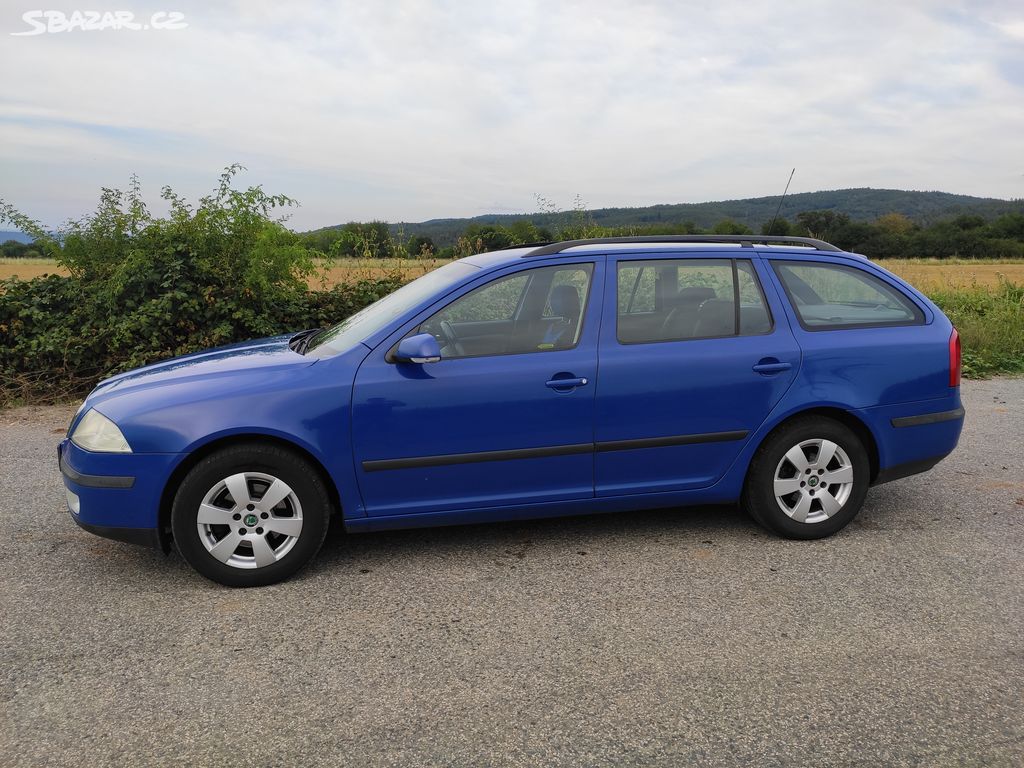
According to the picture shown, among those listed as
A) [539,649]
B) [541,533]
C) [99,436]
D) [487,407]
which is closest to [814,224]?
[541,533]

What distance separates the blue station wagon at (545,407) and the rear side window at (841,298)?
0.6 inches

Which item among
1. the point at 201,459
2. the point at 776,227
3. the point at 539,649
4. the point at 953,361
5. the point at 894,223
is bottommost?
the point at 539,649

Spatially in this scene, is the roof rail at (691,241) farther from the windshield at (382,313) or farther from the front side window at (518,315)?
the windshield at (382,313)

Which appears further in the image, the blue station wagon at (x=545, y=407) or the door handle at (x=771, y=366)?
the door handle at (x=771, y=366)

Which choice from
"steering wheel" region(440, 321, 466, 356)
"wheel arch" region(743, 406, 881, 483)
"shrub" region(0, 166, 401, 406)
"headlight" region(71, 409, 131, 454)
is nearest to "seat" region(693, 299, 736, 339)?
"wheel arch" region(743, 406, 881, 483)

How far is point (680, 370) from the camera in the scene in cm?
407

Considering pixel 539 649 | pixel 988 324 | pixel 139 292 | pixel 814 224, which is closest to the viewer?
pixel 539 649

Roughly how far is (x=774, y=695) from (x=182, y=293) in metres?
6.83

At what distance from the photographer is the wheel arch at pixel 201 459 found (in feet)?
12.1

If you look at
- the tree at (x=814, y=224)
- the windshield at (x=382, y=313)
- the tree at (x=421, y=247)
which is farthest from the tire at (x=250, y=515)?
the tree at (x=814, y=224)

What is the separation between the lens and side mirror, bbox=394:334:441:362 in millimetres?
3691

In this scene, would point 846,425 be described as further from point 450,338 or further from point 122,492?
point 122,492

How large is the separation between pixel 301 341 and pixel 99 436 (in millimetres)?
1248

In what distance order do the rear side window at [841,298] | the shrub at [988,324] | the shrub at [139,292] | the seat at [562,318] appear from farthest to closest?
1. the shrub at [988,324]
2. the shrub at [139,292]
3. the rear side window at [841,298]
4. the seat at [562,318]
